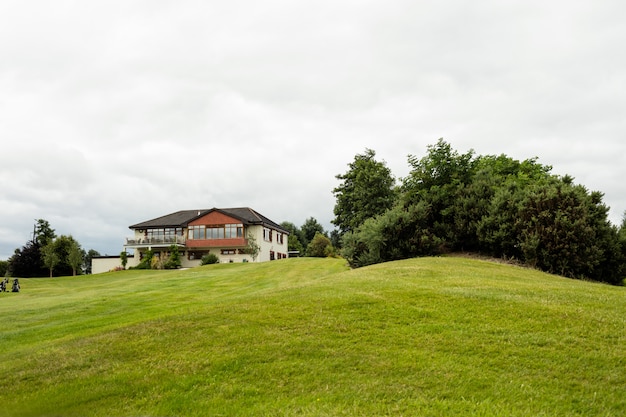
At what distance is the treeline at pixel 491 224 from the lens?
20.3m

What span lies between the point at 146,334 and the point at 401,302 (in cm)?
560

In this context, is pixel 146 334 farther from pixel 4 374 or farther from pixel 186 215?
pixel 186 215

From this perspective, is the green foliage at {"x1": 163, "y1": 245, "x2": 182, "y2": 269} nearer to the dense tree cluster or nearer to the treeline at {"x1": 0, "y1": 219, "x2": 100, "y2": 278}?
the treeline at {"x1": 0, "y1": 219, "x2": 100, "y2": 278}

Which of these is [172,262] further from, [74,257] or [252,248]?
[74,257]

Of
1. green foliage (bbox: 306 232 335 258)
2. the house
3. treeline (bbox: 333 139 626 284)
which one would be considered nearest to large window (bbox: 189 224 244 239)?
the house

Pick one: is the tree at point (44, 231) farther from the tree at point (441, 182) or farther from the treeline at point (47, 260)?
the tree at point (441, 182)

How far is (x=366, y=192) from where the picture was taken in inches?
1661

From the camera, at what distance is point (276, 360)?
7.56 metres

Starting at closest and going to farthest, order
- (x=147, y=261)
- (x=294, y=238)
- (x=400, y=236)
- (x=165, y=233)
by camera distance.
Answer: (x=400, y=236) < (x=147, y=261) < (x=165, y=233) < (x=294, y=238)

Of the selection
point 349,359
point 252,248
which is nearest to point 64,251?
point 252,248

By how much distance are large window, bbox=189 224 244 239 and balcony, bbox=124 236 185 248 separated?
1691 mm

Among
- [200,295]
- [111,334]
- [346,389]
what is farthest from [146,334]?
[200,295]

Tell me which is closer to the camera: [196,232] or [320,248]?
[196,232]

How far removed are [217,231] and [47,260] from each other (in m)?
18.5
